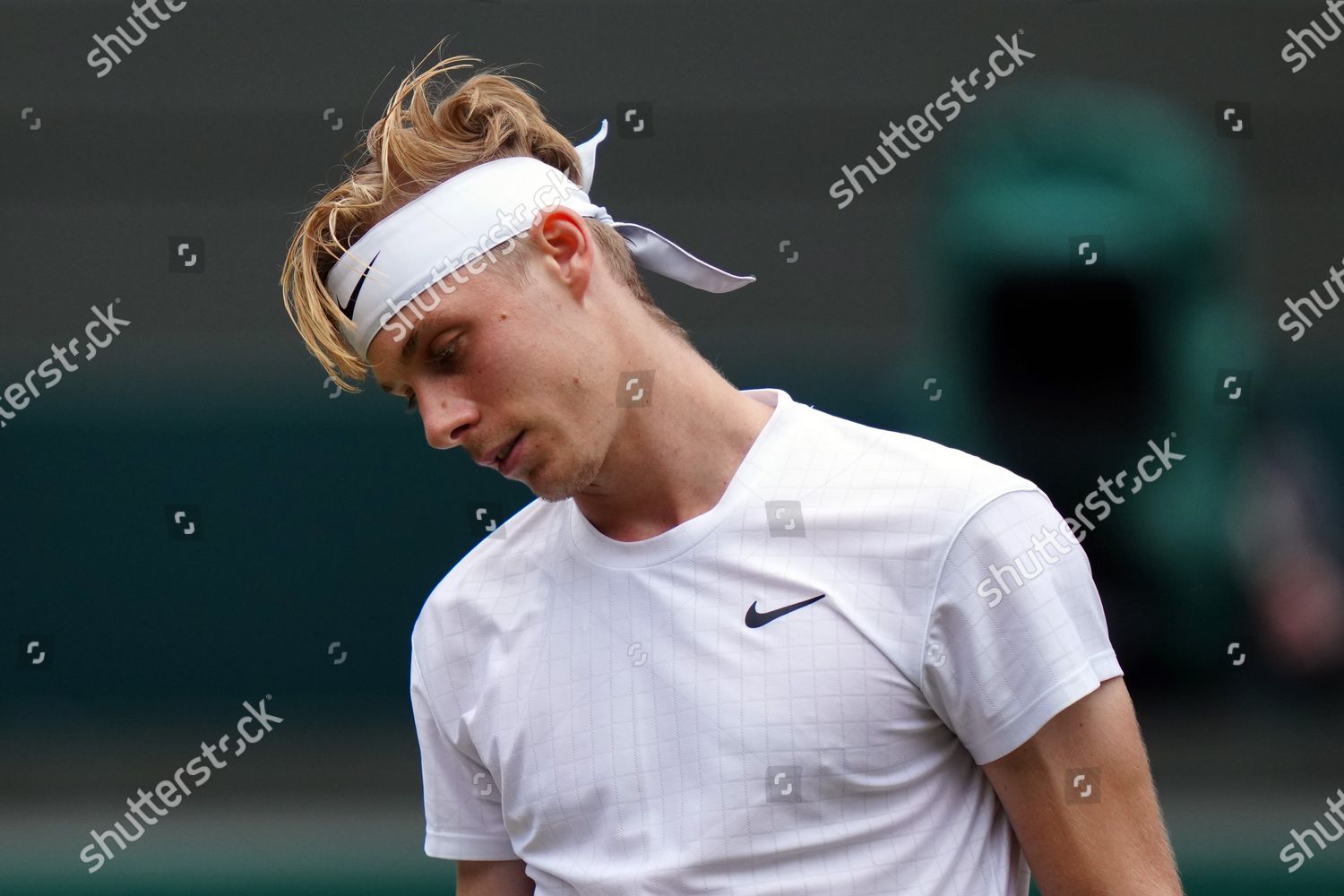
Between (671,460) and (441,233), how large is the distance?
0.30m

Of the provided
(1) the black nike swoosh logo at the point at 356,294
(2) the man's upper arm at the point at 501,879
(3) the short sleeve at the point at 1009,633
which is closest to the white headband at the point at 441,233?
(1) the black nike swoosh logo at the point at 356,294

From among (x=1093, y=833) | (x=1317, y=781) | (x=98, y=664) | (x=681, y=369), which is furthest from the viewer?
(x=1317, y=781)

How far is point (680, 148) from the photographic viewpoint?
2.46m

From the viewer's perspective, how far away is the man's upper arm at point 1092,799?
1012 mm

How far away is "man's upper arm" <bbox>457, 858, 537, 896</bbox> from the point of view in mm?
1270

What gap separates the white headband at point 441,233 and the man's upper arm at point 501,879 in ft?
1.67

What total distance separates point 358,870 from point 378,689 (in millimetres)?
340

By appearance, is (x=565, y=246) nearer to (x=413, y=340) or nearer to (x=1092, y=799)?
(x=413, y=340)

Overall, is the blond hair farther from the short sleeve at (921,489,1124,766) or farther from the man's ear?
the short sleeve at (921,489,1124,766)

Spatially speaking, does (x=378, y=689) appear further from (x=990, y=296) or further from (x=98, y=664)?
(x=990, y=296)

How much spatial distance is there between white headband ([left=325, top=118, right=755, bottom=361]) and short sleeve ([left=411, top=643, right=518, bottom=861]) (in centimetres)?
35

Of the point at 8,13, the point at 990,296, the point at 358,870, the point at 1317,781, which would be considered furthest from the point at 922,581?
the point at 8,13

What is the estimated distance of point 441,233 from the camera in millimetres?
1192

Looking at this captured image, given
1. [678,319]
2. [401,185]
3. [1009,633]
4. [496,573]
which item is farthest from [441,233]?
[678,319]
